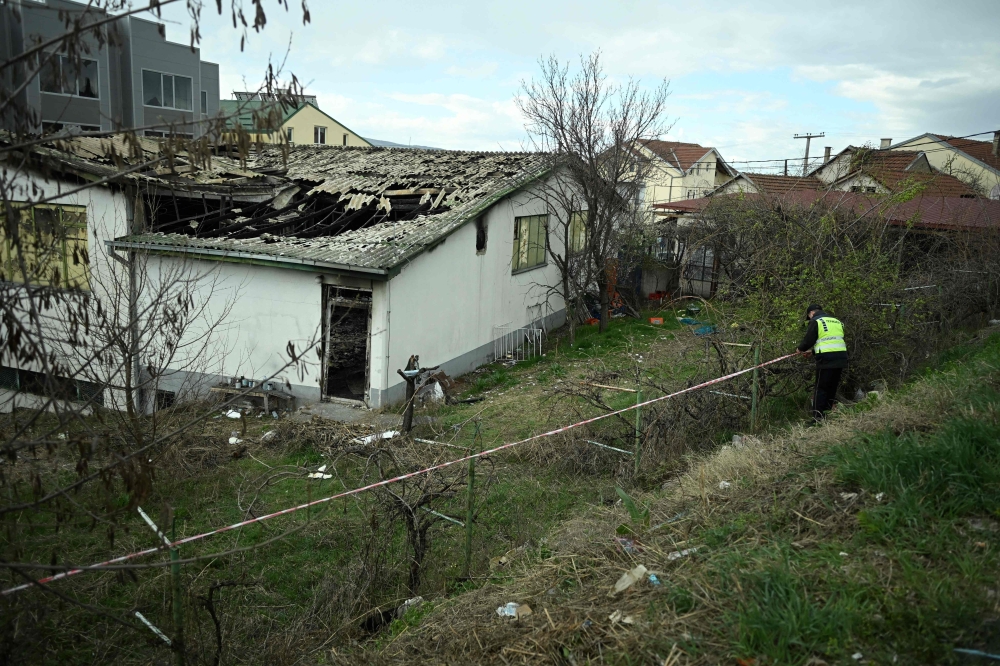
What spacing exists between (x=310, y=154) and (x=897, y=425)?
16080mm

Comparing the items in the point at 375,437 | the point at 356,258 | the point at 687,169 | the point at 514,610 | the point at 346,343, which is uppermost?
the point at 687,169

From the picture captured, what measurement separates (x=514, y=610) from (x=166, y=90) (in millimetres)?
39126

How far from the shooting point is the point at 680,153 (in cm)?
4622

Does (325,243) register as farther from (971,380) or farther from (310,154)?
(971,380)

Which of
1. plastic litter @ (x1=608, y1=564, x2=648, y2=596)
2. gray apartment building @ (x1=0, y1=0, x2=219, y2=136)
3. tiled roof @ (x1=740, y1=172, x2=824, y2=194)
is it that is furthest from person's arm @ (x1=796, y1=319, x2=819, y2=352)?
gray apartment building @ (x1=0, y1=0, x2=219, y2=136)

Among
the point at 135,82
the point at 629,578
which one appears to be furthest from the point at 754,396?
the point at 135,82

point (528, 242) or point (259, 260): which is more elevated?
point (528, 242)

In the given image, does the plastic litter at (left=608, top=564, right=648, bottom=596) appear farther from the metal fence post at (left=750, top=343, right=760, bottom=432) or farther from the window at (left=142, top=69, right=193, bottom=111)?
the window at (left=142, top=69, right=193, bottom=111)

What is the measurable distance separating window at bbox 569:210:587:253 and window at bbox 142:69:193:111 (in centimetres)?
2710

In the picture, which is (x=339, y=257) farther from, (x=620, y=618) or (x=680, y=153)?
(x=680, y=153)

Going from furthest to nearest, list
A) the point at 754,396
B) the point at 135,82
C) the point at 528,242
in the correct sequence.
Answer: the point at 135,82, the point at 528,242, the point at 754,396

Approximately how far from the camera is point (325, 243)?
1220cm

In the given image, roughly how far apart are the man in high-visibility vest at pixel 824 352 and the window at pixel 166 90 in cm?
3656

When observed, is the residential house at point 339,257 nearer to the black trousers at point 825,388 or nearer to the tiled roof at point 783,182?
the black trousers at point 825,388
